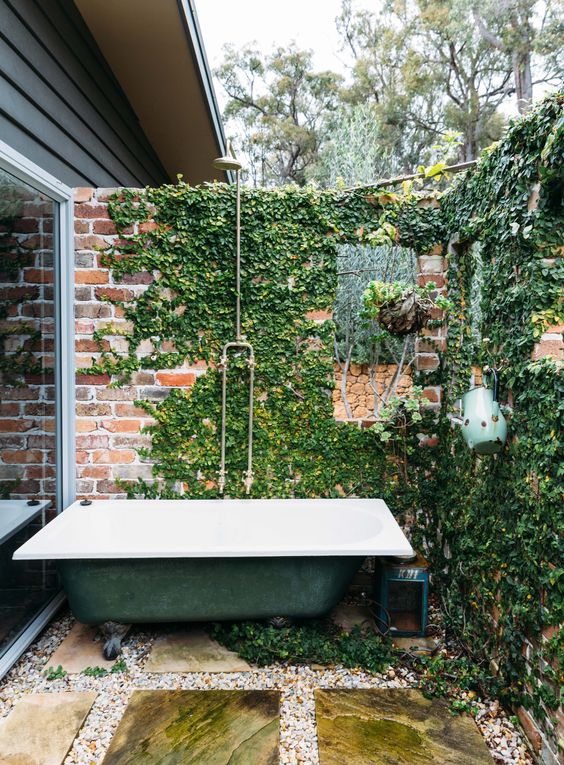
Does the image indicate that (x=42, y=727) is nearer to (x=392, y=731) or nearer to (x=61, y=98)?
(x=392, y=731)

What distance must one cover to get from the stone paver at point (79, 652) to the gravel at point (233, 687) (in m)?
0.04

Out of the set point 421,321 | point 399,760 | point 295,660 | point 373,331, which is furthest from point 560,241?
point 373,331

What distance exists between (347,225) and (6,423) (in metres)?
1.89

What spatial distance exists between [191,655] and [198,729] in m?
0.48

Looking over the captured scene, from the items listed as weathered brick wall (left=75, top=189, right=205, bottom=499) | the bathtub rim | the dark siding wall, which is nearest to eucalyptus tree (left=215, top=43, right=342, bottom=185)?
the dark siding wall

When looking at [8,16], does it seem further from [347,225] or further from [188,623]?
[188,623]

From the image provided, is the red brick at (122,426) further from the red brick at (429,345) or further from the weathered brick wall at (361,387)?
the weathered brick wall at (361,387)

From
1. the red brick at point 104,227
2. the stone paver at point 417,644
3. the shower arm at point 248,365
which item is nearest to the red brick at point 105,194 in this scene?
the red brick at point 104,227

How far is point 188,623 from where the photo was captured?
2.60 meters

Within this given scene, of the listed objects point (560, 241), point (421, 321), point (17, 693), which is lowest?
point (17, 693)

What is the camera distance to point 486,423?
1924mm

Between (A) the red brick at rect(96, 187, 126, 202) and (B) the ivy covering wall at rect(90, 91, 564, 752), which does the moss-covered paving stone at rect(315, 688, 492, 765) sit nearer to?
(B) the ivy covering wall at rect(90, 91, 564, 752)

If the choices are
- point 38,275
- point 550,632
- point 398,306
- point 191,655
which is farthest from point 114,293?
point 550,632

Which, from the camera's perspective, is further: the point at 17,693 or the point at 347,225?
the point at 347,225
